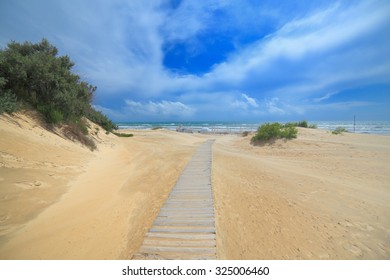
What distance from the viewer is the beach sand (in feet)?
12.1

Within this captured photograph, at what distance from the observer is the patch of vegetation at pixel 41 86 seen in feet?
26.7

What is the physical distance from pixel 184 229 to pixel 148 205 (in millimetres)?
1913

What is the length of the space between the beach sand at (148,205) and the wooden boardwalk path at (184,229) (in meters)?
0.34

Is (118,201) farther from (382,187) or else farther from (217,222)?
(382,187)

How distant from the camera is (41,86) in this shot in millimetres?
9172

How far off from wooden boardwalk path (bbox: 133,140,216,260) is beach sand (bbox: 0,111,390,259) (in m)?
0.34

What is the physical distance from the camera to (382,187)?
22.7ft

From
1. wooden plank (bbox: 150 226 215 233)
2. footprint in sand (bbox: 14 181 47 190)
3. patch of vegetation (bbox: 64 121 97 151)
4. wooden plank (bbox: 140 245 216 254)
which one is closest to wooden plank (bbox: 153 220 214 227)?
wooden plank (bbox: 150 226 215 233)

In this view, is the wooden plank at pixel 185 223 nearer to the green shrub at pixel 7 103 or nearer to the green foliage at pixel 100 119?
the green shrub at pixel 7 103

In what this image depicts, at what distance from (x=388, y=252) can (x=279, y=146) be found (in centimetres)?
1323

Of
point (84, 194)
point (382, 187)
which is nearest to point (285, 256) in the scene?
point (84, 194)

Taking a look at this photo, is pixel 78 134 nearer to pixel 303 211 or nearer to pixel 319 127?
pixel 303 211

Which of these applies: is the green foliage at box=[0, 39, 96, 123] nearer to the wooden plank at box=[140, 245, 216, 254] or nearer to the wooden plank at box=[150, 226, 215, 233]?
the wooden plank at box=[150, 226, 215, 233]

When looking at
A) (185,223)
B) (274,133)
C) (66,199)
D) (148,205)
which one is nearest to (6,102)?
(66,199)
